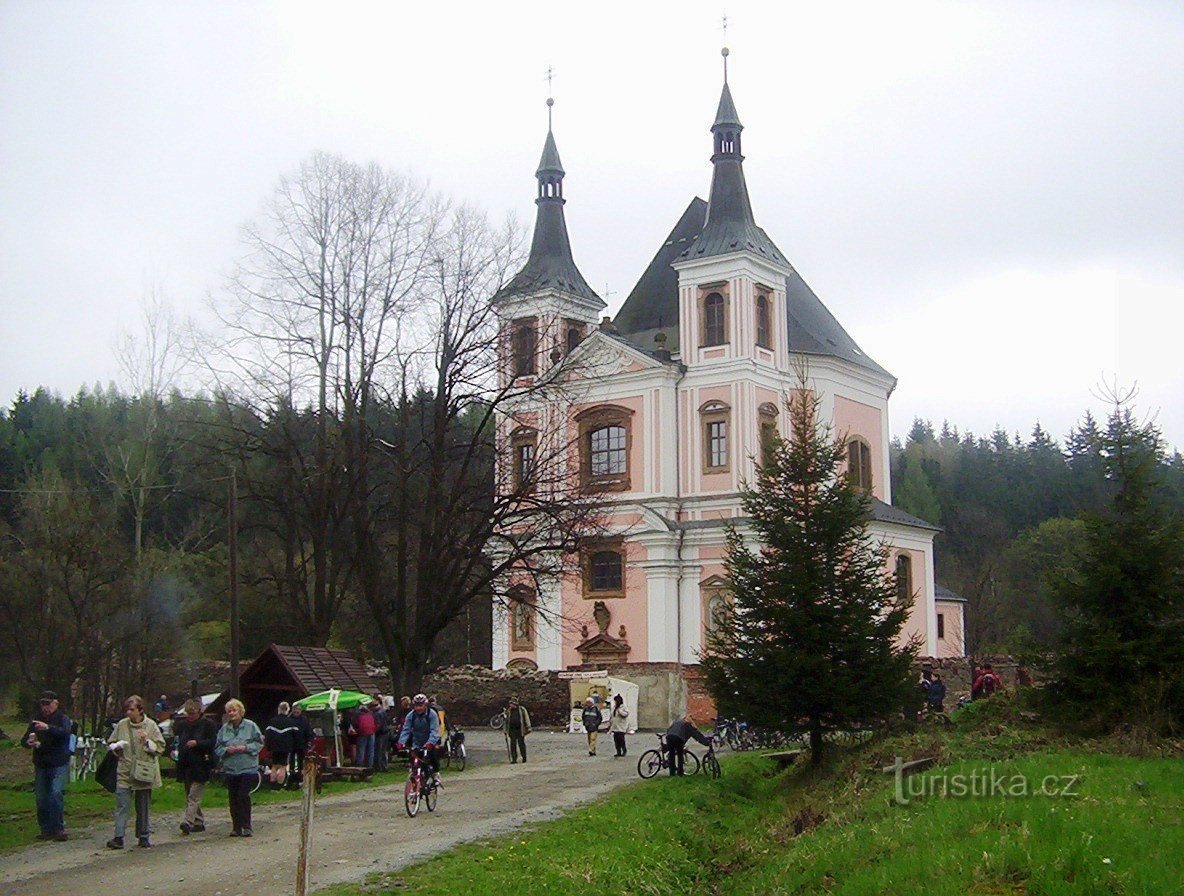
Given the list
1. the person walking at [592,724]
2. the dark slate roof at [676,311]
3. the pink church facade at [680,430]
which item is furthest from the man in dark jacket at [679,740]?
the dark slate roof at [676,311]

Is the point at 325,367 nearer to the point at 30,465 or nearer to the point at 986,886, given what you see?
the point at 986,886

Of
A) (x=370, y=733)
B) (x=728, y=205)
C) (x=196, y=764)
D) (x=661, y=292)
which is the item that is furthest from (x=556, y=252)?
(x=196, y=764)

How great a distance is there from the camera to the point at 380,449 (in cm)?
3275

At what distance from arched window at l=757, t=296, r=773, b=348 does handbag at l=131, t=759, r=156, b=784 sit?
3742cm

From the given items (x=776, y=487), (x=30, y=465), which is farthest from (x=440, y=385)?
(x=30, y=465)

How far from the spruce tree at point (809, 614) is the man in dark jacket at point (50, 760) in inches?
428

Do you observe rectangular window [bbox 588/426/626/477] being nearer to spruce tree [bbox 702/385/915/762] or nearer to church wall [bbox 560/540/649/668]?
church wall [bbox 560/540/649/668]

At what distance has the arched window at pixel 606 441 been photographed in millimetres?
51250

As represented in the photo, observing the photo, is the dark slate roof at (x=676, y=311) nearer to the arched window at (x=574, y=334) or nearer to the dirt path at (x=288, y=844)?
the arched window at (x=574, y=334)

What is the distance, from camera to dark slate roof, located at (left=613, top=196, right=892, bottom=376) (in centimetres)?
5509

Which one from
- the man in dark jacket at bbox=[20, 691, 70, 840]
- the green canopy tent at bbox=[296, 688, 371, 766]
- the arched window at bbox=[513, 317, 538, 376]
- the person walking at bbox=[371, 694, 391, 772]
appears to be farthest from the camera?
the arched window at bbox=[513, 317, 538, 376]

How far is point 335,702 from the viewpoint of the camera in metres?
23.6

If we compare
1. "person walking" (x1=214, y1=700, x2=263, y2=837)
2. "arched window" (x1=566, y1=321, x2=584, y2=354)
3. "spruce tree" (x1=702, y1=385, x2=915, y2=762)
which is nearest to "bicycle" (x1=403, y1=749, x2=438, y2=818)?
"person walking" (x1=214, y1=700, x2=263, y2=837)

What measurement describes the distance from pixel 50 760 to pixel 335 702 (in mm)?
7668
